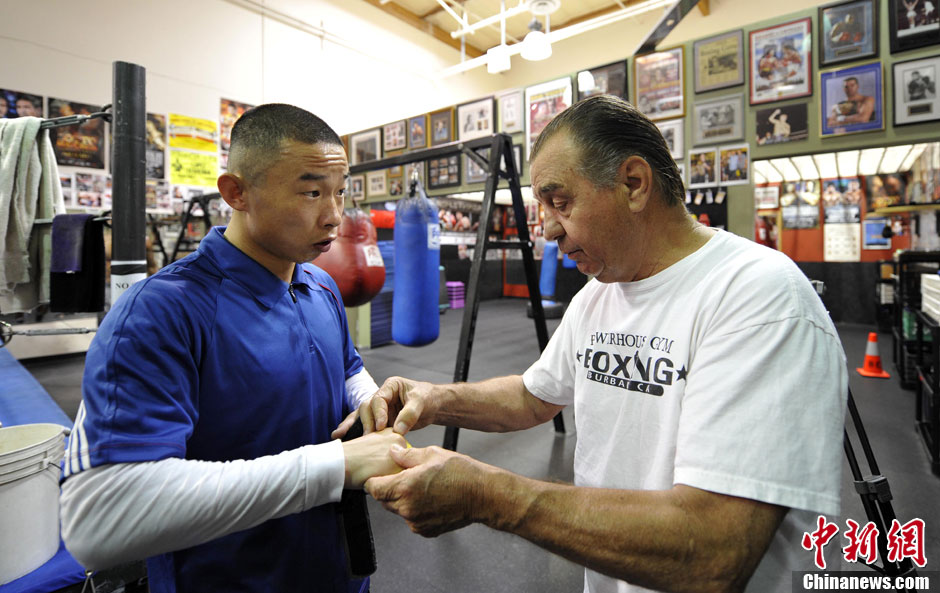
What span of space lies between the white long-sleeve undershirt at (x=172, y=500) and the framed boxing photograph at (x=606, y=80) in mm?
3849

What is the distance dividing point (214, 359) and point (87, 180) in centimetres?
616

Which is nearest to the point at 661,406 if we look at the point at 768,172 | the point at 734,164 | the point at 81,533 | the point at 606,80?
the point at 81,533

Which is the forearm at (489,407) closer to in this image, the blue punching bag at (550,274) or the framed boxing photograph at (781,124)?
the framed boxing photograph at (781,124)

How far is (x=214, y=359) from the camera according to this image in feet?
3.03

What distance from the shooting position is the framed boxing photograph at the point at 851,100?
2.98 meters

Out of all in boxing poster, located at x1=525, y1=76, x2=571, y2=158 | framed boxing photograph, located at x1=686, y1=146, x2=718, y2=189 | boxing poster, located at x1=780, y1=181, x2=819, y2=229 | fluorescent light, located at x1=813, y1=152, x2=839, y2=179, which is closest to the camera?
framed boxing photograph, located at x1=686, y1=146, x2=718, y2=189

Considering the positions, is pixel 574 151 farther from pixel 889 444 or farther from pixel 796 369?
pixel 889 444

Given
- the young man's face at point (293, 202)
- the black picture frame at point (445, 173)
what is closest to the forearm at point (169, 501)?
the young man's face at point (293, 202)

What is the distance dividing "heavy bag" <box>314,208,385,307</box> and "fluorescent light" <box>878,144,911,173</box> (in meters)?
6.04

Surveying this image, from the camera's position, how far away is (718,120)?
3428mm

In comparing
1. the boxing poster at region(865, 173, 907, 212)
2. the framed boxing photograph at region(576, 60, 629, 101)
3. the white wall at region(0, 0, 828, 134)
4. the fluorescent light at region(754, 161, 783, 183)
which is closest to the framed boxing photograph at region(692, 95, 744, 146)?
the framed boxing photograph at region(576, 60, 629, 101)

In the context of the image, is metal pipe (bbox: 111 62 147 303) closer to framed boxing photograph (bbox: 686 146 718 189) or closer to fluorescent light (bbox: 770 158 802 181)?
framed boxing photograph (bbox: 686 146 718 189)

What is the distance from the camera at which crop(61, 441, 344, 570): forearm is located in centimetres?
74

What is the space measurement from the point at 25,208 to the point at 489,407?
9.07ft
